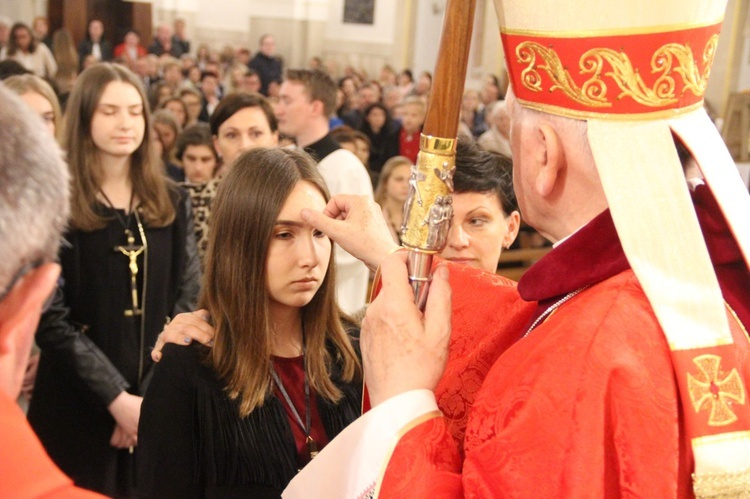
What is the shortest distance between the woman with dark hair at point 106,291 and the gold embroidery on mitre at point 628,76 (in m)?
2.15

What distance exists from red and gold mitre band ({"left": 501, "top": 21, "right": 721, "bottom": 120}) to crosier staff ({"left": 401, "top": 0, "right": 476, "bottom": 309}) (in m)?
0.15

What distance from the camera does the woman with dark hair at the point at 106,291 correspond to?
3.20 metres

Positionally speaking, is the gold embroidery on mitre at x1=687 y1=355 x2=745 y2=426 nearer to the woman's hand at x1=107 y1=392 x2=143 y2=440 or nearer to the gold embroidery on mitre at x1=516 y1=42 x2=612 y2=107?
the gold embroidery on mitre at x1=516 y1=42 x2=612 y2=107

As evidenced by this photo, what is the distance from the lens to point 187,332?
7.33 feet

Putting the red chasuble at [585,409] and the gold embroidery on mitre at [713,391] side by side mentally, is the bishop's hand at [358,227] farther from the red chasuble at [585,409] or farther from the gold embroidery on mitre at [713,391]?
the gold embroidery on mitre at [713,391]

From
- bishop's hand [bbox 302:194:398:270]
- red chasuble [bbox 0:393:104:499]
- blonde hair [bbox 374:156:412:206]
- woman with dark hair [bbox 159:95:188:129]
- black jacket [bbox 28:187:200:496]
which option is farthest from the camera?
Result: woman with dark hair [bbox 159:95:188:129]

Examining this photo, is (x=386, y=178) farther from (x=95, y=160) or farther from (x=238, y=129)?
(x=95, y=160)

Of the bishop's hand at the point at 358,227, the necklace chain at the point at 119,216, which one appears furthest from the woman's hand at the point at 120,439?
the bishop's hand at the point at 358,227

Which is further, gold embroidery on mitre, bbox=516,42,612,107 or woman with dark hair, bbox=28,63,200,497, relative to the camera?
woman with dark hair, bbox=28,63,200,497

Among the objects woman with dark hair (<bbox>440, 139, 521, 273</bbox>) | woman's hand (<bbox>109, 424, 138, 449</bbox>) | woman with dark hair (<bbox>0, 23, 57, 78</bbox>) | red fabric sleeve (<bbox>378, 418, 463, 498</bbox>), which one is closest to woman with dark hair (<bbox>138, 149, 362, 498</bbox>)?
woman with dark hair (<bbox>440, 139, 521, 273</bbox>)

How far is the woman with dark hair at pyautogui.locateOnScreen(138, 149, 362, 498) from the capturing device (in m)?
2.15

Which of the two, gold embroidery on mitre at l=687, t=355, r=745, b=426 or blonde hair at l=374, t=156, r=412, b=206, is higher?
gold embroidery on mitre at l=687, t=355, r=745, b=426

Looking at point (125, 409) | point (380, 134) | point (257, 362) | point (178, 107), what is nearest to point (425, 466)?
point (257, 362)

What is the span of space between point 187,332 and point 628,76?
1249 millimetres
